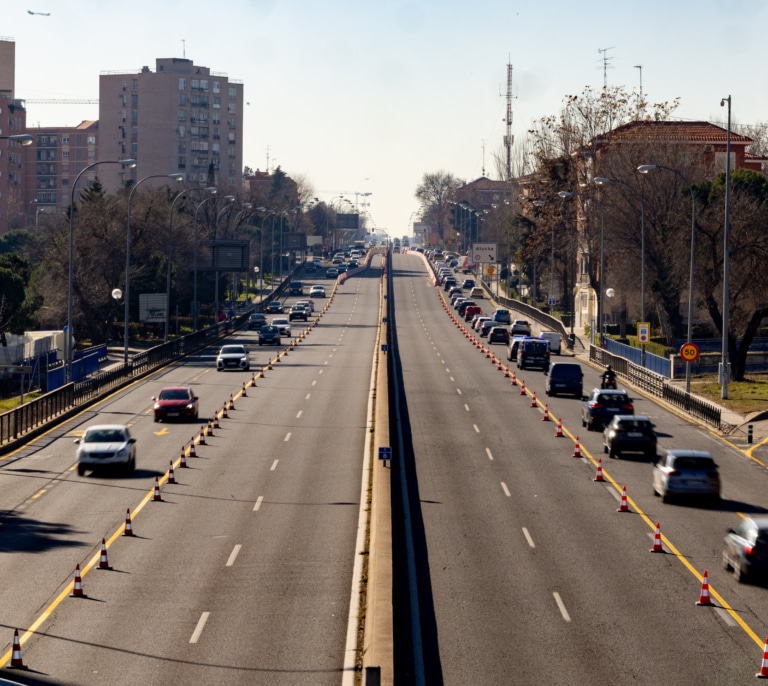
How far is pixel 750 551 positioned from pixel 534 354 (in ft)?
155

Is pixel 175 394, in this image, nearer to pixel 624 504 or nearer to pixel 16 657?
pixel 624 504

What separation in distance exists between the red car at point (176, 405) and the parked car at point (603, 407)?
47.9 feet

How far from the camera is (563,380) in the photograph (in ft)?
185

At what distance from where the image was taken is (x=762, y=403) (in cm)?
5288

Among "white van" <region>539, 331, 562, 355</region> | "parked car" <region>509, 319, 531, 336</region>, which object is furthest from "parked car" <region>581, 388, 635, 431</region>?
"parked car" <region>509, 319, 531, 336</region>

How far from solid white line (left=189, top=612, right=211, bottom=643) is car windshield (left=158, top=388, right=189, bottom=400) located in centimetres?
2758

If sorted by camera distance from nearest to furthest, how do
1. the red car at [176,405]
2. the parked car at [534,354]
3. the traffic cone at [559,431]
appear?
the traffic cone at [559,431] → the red car at [176,405] → the parked car at [534,354]

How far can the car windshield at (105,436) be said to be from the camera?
3597 cm

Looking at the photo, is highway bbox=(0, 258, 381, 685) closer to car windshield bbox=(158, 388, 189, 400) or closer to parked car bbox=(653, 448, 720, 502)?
car windshield bbox=(158, 388, 189, 400)

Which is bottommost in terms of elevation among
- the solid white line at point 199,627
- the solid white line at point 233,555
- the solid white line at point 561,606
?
the solid white line at point 233,555

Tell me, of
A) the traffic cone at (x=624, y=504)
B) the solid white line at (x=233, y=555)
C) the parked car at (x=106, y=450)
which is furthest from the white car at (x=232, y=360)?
the solid white line at (x=233, y=555)

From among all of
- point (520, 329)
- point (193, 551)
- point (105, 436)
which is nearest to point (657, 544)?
point (193, 551)

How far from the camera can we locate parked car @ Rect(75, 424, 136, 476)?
35188 mm

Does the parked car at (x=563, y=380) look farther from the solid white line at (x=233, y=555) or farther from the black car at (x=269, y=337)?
the black car at (x=269, y=337)
